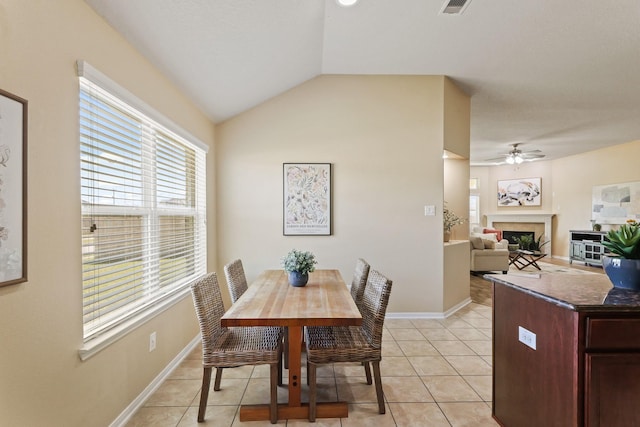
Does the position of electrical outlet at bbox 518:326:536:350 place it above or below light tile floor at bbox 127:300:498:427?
above

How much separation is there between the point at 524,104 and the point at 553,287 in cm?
374

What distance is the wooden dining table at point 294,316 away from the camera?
173cm

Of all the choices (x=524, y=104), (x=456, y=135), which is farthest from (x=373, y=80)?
(x=524, y=104)

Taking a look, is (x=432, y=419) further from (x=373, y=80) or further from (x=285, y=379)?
(x=373, y=80)

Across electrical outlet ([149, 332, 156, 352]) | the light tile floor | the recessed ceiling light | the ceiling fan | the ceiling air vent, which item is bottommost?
the light tile floor

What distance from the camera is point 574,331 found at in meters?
1.30

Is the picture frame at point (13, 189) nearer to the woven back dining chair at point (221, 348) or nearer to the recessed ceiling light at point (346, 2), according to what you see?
the woven back dining chair at point (221, 348)

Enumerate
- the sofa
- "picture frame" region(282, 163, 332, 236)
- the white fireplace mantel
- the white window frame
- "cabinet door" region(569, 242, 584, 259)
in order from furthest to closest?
1. the white fireplace mantel
2. "cabinet door" region(569, 242, 584, 259)
3. the sofa
4. "picture frame" region(282, 163, 332, 236)
5. the white window frame

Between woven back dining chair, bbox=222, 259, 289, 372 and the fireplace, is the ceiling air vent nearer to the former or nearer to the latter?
woven back dining chair, bbox=222, 259, 289, 372

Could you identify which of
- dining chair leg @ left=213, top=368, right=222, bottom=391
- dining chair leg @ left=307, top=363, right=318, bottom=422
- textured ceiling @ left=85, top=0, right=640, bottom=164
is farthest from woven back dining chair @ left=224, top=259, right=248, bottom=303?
textured ceiling @ left=85, top=0, right=640, bottom=164

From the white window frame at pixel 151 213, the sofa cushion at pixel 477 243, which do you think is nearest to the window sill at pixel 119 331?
the white window frame at pixel 151 213

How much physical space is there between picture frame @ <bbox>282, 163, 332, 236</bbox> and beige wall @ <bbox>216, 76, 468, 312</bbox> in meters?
0.08

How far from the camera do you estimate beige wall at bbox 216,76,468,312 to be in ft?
12.0

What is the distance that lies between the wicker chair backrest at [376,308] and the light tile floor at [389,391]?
0.48m
